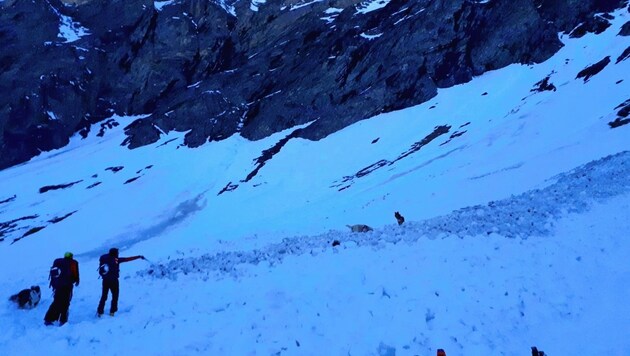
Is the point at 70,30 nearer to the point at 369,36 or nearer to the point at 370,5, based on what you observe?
the point at 370,5

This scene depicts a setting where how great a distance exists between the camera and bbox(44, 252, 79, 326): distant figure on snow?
38.8 feet

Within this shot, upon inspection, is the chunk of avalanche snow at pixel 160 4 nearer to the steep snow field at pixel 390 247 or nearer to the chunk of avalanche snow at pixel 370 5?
the chunk of avalanche snow at pixel 370 5

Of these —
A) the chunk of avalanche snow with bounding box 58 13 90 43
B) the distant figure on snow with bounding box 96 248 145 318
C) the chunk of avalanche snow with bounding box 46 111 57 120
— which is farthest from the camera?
the chunk of avalanche snow with bounding box 58 13 90 43

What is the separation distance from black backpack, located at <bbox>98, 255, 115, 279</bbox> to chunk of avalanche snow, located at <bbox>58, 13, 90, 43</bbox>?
4543 inches

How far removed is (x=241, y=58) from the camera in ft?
332

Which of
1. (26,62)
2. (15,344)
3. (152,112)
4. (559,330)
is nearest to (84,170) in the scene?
(152,112)

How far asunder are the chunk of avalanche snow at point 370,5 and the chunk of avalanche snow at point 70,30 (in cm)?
6414

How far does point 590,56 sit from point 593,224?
6616 cm

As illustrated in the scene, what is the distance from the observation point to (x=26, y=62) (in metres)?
106

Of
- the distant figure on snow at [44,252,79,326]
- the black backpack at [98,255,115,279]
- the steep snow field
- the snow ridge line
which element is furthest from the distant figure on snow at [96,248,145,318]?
the snow ridge line

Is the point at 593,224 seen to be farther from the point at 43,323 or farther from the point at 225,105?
the point at 225,105

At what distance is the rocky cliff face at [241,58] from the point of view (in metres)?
83.9

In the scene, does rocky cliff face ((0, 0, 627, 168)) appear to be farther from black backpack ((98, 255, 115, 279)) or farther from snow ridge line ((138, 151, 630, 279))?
black backpack ((98, 255, 115, 279))

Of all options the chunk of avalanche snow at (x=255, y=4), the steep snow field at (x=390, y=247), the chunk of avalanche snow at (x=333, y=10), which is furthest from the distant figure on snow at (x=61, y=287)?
the chunk of avalanche snow at (x=255, y=4)
